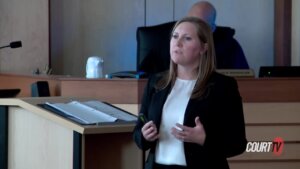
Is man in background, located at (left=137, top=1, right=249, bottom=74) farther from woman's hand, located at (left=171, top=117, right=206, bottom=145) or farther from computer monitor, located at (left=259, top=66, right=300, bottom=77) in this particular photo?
woman's hand, located at (left=171, top=117, right=206, bottom=145)

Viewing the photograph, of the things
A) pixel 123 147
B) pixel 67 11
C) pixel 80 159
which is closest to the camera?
pixel 80 159

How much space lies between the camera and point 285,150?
3.44 meters

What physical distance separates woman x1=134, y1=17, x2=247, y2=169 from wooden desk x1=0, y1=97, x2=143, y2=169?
265mm

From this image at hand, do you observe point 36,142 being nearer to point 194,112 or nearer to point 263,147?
point 194,112

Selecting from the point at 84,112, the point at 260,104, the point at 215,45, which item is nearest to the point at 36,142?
the point at 84,112

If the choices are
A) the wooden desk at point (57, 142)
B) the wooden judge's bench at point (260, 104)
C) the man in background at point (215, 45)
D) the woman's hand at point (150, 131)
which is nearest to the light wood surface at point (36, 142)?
the wooden desk at point (57, 142)

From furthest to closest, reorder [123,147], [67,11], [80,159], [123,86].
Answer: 1. [67,11]
2. [123,86]
3. [123,147]
4. [80,159]

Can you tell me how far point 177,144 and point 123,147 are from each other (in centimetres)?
51

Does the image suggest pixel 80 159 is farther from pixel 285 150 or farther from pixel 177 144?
pixel 285 150

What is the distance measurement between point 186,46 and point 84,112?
1.82ft

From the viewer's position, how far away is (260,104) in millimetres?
3395

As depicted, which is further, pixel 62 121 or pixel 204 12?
pixel 204 12

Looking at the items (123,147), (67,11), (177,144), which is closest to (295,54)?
(67,11)

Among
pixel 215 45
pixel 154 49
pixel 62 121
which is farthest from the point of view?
pixel 154 49
